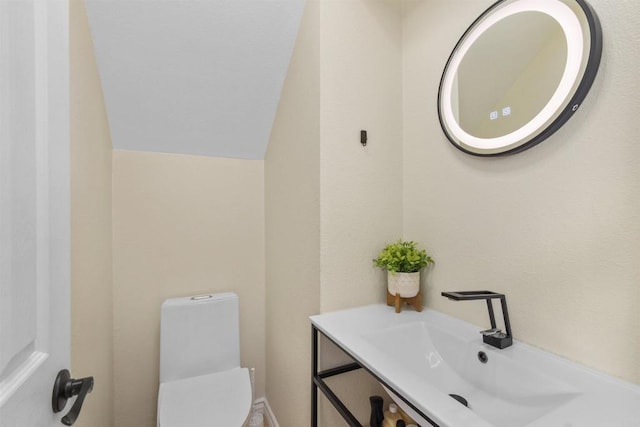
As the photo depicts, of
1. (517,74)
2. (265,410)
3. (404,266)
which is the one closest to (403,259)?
(404,266)

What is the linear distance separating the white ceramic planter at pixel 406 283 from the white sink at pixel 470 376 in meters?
0.10

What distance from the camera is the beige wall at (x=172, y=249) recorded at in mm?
1646

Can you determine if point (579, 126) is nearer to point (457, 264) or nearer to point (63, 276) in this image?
point (457, 264)

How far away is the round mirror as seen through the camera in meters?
0.83

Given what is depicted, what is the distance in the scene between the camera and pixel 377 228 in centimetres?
138

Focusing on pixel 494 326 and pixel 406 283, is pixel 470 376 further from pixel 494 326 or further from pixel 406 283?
pixel 406 283

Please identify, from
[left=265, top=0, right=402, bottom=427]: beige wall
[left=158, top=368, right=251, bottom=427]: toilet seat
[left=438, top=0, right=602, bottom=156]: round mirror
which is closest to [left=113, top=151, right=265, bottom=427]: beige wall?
[left=158, top=368, right=251, bottom=427]: toilet seat

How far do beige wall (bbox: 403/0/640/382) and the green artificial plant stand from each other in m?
0.08

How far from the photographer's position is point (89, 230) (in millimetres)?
1137

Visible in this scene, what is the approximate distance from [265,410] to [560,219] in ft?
6.64

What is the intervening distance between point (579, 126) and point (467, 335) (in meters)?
0.76

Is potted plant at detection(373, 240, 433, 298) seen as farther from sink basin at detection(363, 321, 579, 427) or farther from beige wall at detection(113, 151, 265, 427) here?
beige wall at detection(113, 151, 265, 427)

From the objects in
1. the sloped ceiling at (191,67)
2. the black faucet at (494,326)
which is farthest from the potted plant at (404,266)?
the sloped ceiling at (191,67)

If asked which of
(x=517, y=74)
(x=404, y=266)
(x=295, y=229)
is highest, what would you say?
(x=517, y=74)
